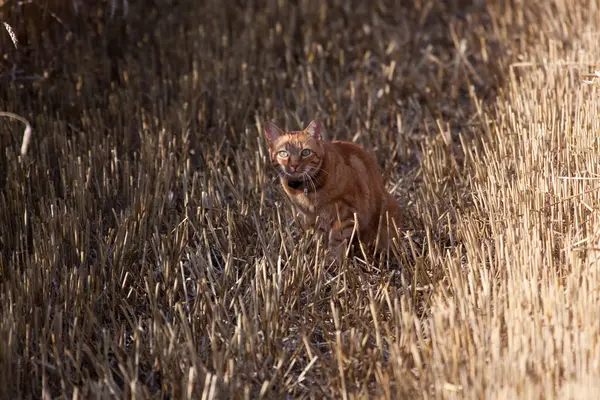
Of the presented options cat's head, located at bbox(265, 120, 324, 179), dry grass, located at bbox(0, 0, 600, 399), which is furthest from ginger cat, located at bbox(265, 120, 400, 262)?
dry grass, located at bbox(0, 0, 600, 399)

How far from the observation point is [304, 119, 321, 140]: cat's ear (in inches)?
188

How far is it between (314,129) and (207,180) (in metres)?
1.34

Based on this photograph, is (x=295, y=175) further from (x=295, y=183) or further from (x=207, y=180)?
(x=207, y=180)

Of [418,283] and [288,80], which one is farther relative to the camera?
[288,80]

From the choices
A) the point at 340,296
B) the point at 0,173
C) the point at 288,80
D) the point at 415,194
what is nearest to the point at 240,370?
the point at 340,296

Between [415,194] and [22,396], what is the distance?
2906mm

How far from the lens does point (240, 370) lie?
386 cm

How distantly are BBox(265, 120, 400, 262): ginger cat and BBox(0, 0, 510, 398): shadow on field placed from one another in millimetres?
192

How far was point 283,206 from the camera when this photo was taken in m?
5.46

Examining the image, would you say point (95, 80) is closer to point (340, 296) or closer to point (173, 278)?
point (173, 278)

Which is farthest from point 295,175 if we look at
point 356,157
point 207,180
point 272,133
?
point 207,180

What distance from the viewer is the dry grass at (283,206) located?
374cm

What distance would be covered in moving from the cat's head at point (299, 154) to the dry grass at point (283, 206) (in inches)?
15.7

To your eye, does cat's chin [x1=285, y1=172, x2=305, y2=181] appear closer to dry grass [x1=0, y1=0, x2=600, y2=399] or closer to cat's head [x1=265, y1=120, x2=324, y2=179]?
cat's head [x1=265, y1=120, x2=324, y2=179]
